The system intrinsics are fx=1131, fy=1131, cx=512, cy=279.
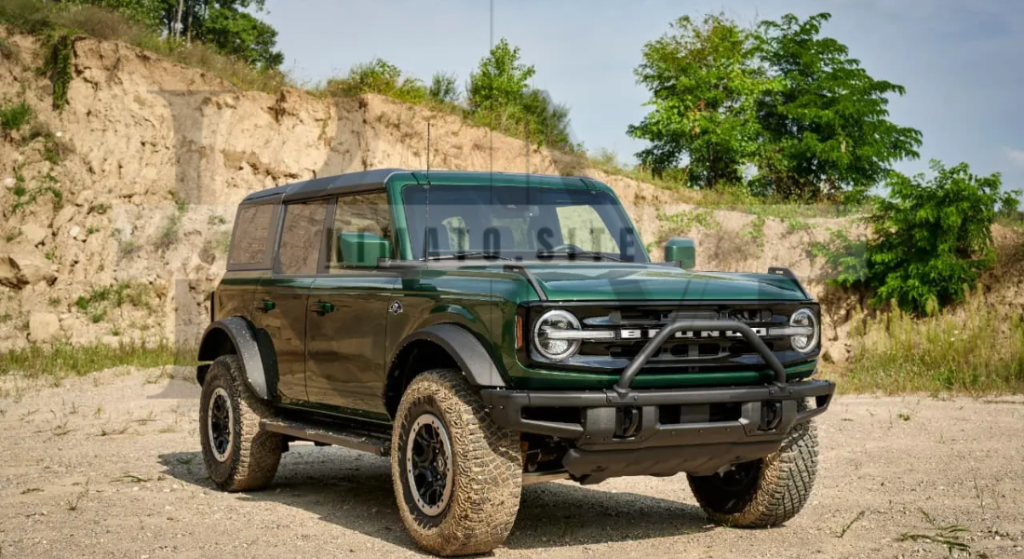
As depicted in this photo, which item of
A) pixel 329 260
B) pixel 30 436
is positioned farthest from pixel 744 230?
pixel 329 260

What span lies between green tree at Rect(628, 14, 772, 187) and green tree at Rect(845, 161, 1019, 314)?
24.9 ft

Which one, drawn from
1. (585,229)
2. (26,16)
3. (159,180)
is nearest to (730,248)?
(159,180)

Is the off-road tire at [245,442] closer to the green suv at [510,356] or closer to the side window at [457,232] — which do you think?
the green suv at [510,356]

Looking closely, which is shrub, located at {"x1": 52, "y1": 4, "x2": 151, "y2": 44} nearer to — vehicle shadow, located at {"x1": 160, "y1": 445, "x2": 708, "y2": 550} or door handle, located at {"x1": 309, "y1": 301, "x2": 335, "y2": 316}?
vehicle shadow, located at {"x1": 160, "y1": 445, "x2": 708, "y2": 550}

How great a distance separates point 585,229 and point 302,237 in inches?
83.4

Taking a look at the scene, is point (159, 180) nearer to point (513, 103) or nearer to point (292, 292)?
point (513, 103)

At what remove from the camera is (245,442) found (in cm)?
809

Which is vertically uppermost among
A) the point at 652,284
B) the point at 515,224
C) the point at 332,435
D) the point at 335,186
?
the point at 335,186

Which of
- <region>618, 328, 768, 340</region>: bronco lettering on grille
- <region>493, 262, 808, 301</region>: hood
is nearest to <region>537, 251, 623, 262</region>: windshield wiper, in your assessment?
<region>493, 262, 808, 301</region>: hood

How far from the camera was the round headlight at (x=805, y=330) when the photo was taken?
244 inches

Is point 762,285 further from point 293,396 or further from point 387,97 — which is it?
point 387,97

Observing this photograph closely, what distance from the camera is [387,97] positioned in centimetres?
2666

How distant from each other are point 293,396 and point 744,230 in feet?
67.4

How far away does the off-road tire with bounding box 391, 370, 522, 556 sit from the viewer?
557 centimetres
